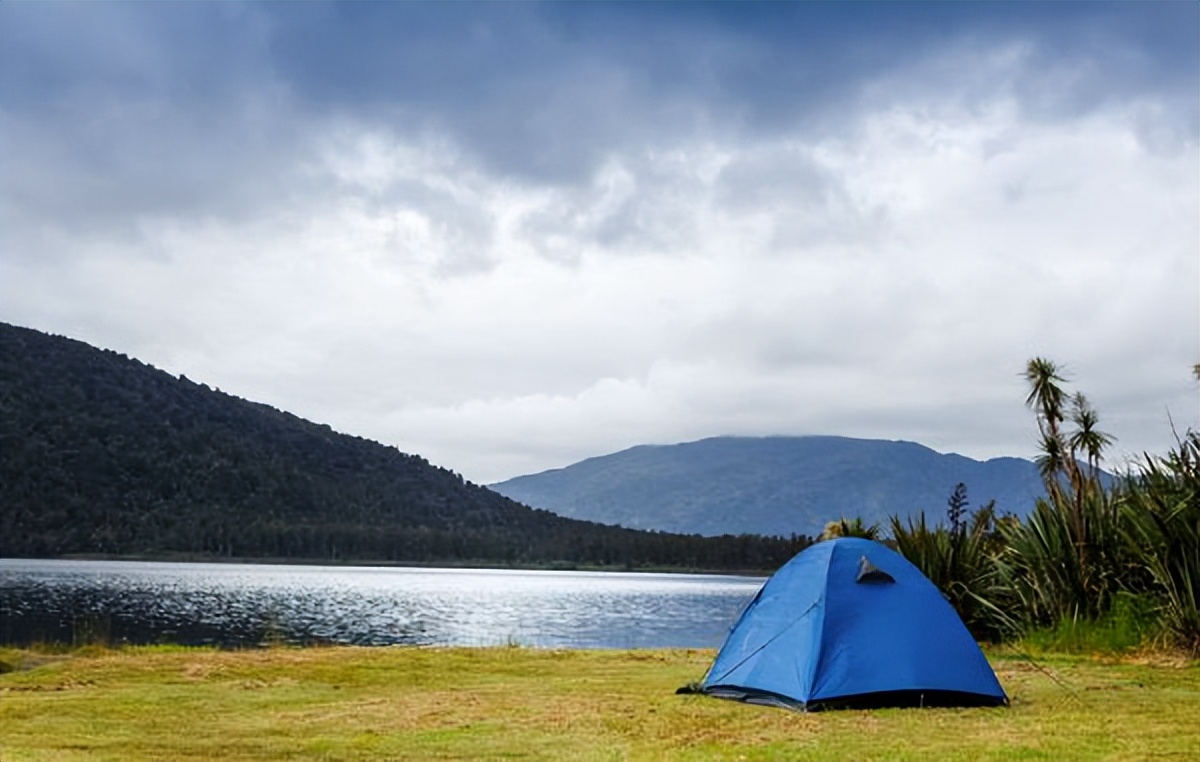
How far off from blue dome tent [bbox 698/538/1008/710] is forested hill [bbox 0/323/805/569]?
86.5m

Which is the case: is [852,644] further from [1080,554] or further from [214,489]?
[214,489]

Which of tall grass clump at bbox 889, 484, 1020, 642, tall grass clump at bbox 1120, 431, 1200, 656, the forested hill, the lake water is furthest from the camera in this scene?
the forested hill

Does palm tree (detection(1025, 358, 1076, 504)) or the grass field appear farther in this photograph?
palm tree (detection(1025, 358, 1076, 504))

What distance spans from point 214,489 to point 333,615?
83.9 metres

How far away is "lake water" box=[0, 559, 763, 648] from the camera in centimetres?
3372

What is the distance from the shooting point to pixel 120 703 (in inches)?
488

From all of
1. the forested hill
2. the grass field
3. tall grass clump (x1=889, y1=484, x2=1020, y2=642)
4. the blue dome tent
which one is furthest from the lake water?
the forested hill

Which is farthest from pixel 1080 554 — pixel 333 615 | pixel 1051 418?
pixel 333 615

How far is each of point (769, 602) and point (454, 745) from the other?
4.65 meters

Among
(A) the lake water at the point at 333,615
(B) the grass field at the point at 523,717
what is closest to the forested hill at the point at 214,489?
(A) the lake water at the point at 333,615

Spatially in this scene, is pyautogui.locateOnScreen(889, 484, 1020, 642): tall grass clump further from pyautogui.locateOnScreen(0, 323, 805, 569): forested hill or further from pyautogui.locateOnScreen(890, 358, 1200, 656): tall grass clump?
pyautogui.locateOnScreen(0, 323, 805, 569): forested hill

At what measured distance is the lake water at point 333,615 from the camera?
3372cm

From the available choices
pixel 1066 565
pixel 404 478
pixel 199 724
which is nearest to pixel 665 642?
pixel 1066 565

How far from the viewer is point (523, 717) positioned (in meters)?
11.2
